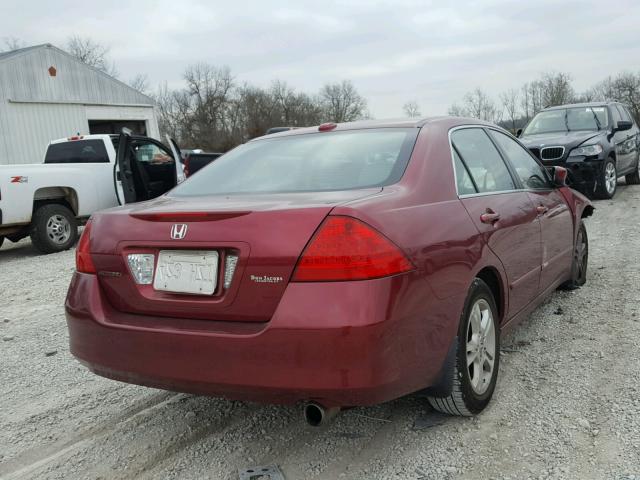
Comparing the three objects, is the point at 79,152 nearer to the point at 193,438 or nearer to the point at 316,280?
the point at 193,438

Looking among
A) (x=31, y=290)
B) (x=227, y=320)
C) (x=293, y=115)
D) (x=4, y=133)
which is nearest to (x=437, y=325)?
(x=227, y=320)

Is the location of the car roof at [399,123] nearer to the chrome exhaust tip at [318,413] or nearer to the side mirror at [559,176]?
the side mirror at [559,176]

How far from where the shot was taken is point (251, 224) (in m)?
2.30

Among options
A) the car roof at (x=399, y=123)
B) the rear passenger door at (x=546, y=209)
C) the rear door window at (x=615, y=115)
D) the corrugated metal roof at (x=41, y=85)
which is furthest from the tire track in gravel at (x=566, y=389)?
the corrugated metal roof at (x=41, y=85)

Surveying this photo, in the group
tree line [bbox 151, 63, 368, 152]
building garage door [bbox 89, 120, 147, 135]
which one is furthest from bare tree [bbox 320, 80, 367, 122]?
building garage door [bbox 89, 120, 147, 135]

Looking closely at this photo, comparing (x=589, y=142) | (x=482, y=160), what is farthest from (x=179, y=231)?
(x=589, y=142)

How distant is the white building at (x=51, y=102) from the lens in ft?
68.3

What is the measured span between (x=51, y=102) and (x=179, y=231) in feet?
73.8

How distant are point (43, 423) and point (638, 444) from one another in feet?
9.76

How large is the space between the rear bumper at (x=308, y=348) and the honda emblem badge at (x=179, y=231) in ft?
1.14

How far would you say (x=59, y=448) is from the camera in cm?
286

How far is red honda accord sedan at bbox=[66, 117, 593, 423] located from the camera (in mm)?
2164

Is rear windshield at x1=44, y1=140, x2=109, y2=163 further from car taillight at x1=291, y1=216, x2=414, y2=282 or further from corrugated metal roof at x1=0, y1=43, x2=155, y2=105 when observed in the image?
corrugated metal roof at x1=0, y1=43, x2=155, y2=105

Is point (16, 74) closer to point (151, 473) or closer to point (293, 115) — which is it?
point (151, 473)
